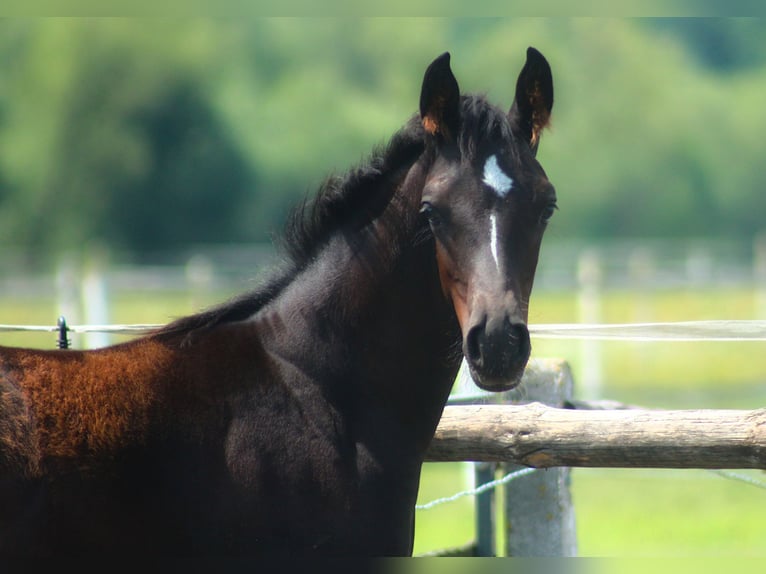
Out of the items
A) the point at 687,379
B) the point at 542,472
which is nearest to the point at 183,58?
the point at 687,379

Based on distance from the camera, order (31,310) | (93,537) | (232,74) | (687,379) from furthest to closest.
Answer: (232,74), (31,310), (687,379), (93,537)

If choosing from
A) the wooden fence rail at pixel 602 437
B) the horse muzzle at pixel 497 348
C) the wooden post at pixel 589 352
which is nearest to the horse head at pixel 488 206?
the horse muzzle at pixel 497 348

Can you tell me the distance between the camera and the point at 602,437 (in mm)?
3992

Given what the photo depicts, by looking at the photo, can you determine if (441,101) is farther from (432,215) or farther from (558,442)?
(558,442)

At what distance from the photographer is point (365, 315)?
140 inches

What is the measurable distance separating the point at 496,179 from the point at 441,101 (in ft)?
1.22

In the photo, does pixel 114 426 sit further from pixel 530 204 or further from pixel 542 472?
pixel 542 472

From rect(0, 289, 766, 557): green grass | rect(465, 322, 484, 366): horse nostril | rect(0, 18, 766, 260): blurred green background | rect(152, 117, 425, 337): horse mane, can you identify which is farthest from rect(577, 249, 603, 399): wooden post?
rect(0, 18, 766, 260): blurred green background

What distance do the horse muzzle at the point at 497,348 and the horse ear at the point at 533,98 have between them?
73 centimetres

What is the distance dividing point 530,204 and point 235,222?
163 ft

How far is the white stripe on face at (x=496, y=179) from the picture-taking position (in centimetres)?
332

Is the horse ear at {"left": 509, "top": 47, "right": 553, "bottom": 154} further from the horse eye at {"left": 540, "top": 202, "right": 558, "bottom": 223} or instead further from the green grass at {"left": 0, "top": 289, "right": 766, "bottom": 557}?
the green grass at {"left": 0, "top": 289, "right": 766, "bottom": 557}

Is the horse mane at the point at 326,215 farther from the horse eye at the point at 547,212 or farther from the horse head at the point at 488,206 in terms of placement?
the horse eye at the point at 547,212

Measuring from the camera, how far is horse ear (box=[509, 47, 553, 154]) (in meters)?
3.57
